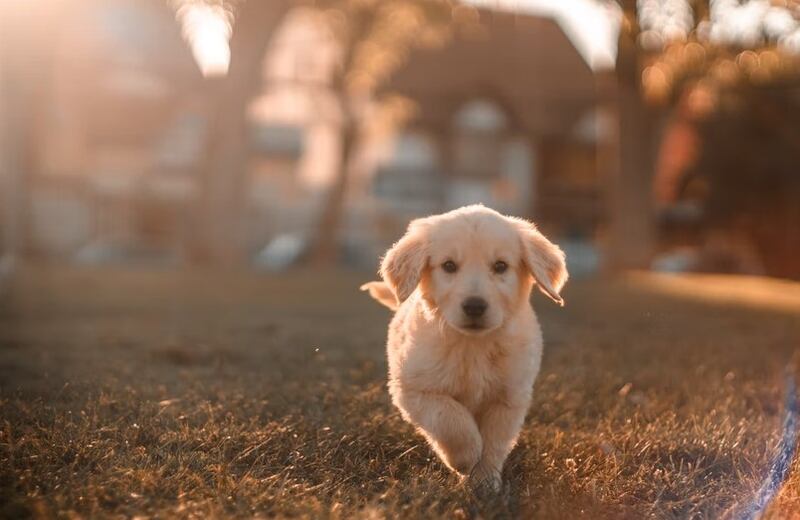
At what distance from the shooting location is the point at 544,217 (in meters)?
41.7

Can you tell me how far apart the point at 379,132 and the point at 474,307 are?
24721 millimetres

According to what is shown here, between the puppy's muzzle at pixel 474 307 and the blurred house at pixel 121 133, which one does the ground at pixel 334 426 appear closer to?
the puppy's muzzle at pixel 474 307

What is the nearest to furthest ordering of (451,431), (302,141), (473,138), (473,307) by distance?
(451,431)
(473,307)
(302,141)
(473,138)

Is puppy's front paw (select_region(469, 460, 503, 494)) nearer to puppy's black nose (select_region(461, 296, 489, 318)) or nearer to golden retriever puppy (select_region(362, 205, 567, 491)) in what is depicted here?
golden retriever puppy (select_region(362, 205, 567, 491))

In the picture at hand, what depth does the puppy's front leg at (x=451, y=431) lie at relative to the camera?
430 cm

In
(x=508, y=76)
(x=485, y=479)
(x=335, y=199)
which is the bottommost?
(x=335, y=199)

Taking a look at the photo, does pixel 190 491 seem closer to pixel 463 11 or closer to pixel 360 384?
pixel 360 384

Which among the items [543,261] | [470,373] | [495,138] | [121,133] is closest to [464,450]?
[470,373]

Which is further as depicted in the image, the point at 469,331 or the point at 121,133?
the point at 121,133

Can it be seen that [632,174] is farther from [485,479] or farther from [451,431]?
[485,479]

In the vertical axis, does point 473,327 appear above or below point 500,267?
below

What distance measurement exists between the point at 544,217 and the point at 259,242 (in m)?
11.3

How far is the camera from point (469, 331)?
4.48 m

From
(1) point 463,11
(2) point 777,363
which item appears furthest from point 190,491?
(1) point 463,11
